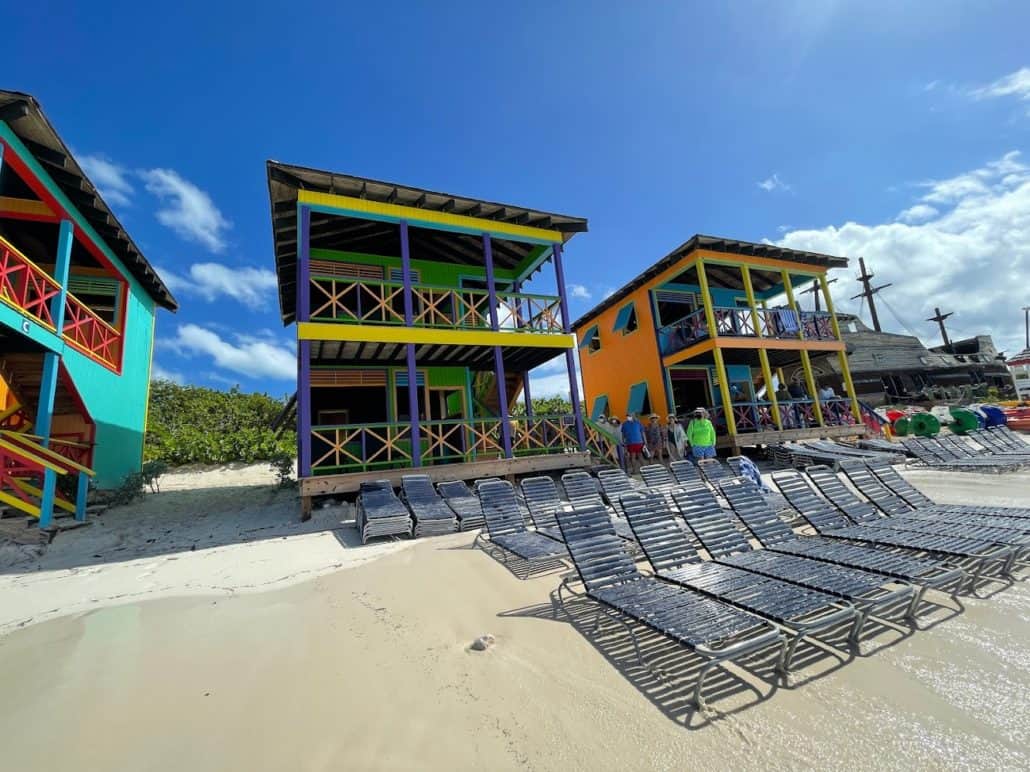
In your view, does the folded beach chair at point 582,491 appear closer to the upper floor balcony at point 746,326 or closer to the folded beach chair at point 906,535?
the folded beach chair at point 906,535

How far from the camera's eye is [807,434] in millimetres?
13617

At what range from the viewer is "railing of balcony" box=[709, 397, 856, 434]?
45.4 ft

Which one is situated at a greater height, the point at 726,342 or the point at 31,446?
the point at 726,342

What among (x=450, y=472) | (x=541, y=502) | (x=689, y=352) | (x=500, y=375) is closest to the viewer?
(x=541, y=502)

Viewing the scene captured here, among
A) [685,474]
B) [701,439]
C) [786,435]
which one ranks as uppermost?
[701,439]

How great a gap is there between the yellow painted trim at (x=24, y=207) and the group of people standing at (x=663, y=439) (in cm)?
1353

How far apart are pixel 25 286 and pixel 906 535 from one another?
12842 millimetres

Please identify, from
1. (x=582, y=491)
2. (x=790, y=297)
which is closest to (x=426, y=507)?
(x=582, y=491)

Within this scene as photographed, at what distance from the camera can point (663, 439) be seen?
13203mm

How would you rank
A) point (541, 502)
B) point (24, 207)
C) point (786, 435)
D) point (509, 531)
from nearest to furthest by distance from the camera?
point (509, 531) < point (541, 502) < point (24, 207) < point (786, 435)

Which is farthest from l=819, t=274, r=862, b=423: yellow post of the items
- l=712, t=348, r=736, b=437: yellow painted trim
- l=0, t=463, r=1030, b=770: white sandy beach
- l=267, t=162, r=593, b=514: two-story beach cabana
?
l=0, t=463, r=1030, b=770: white sandy beach

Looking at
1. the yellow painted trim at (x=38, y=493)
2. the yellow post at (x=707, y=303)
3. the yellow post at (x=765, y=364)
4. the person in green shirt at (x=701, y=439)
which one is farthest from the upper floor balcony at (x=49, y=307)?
the yellow post at (x=765, y=364)

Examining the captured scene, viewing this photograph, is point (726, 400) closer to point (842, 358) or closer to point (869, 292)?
point (842, 358)

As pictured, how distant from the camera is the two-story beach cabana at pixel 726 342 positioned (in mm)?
13859
